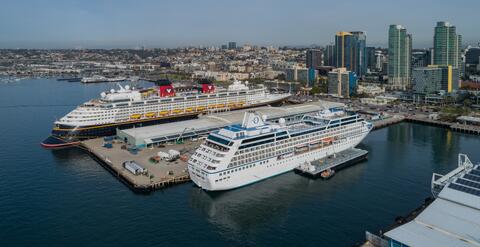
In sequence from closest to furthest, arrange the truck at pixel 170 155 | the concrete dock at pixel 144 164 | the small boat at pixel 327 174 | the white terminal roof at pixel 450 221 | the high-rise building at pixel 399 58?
the white terminal roof at pixel 450 221 < the concrete dock at pixel 144 164 < the small boat at pixel 327 174 < the truck at pixel 170 155 < the high-rise building at pixel 399 58

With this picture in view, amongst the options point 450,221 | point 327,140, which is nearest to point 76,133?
point 327,140

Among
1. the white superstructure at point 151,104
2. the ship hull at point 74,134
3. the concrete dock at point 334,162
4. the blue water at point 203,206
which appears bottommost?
the blue water at point 203,206

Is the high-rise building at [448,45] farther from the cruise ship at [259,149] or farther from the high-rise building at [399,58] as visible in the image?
the cruise ship at [259,149]

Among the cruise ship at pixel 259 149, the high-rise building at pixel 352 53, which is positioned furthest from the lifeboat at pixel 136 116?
the high-rise building at pixel 352 53

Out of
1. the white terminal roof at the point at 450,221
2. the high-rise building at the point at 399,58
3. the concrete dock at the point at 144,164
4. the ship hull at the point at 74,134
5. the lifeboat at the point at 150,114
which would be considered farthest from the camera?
the high-rise building at the point at 399,58

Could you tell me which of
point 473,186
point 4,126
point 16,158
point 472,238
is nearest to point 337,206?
point 473,186

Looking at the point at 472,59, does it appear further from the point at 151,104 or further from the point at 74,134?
the point at 74,134

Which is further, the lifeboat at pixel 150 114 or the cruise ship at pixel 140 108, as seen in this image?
the lifeboat at pixel 150 114
